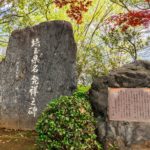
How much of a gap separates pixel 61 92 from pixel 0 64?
1884 mm

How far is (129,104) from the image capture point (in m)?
7.05

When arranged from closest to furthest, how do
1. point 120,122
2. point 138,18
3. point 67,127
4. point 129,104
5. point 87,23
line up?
point 67,127 < point 120,122 < point 129,104 < point 138,18 < point 87,23

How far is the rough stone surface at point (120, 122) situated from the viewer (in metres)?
6.81

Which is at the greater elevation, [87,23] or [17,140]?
[87,23]

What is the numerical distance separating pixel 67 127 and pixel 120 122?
43.7 inches

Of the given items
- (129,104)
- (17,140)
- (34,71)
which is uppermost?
(34,71)

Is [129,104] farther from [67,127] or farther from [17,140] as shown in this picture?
[17,140]

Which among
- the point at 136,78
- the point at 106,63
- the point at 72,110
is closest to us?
the point at 72,110

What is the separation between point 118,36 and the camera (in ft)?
50.5

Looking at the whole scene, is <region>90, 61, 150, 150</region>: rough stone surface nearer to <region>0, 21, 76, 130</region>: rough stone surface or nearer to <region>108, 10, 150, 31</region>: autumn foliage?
<region>0, 21, 76, 130</region>: rough stone surface

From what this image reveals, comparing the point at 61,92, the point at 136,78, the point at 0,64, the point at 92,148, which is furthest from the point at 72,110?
the point at 0,64

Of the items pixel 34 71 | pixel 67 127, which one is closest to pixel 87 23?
pixel 34 71

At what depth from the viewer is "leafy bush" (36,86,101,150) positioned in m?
Answer: 6.53

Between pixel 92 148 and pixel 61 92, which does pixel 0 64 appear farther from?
pixel 92 148
